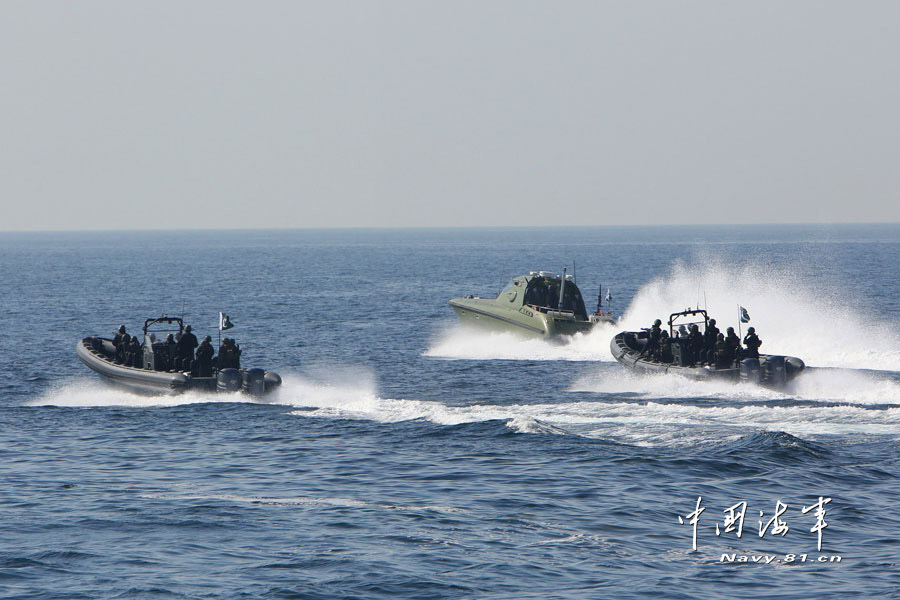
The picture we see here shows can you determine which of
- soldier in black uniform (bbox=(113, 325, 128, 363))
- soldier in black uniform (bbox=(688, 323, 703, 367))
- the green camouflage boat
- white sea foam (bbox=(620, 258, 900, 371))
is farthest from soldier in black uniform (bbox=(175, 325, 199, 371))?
white sea foam (bbox=(620, 258, 900, 371))

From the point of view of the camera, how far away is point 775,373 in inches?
1292

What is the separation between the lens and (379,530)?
63.5ft

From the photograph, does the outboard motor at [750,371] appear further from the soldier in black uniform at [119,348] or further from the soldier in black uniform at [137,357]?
the soldier in black uniform at [119,348]

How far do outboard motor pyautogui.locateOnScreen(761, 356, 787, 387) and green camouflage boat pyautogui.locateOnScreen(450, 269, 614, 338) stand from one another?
572 inches

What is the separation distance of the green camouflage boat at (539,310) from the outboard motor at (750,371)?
13820 mm

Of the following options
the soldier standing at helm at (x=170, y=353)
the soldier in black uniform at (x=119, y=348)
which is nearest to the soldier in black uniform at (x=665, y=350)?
the soldier standing at helm at (x=170, y=353)

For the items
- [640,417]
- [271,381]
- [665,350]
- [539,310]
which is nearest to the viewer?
[640,417]

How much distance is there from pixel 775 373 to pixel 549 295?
Result: 714 inches

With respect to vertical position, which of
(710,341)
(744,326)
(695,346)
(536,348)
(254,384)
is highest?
(710,341)

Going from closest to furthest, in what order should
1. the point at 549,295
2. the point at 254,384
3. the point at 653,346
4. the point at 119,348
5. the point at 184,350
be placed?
the point at 254,384 < the point at 184,350 < the point at 119,348 < the point at 653,346 < the point at 549,295

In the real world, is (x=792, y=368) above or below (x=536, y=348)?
above

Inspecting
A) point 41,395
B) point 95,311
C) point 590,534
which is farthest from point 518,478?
point 95,311

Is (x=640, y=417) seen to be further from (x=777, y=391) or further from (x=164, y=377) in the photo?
(x=164, y=377)

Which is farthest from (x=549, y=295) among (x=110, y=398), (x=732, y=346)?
(x=110, y=398)
